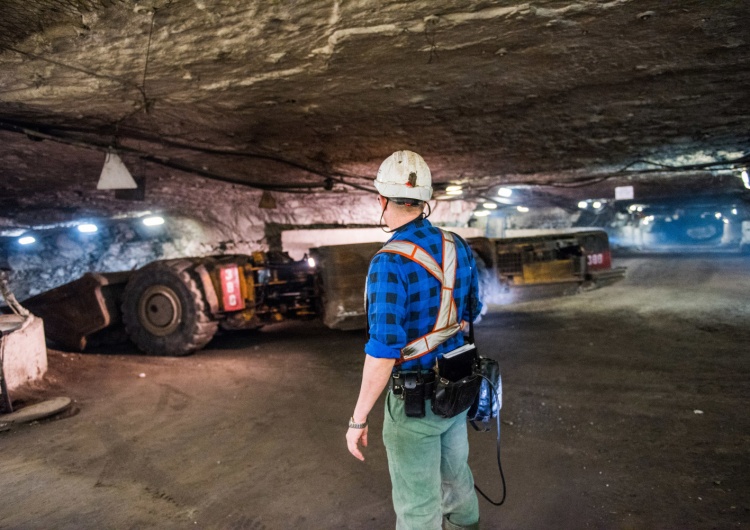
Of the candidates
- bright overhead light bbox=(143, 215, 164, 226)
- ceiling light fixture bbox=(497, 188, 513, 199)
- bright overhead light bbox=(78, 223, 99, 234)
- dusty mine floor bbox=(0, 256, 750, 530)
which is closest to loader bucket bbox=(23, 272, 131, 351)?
dusty mine floor bbox=(0, 256, 750, 530)

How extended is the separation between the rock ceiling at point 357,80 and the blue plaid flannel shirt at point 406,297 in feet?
5.62

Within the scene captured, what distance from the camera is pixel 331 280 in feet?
24.8

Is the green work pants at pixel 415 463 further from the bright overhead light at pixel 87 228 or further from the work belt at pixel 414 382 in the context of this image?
the bright overhead light at pixel 87 228

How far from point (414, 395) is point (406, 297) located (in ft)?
1.53

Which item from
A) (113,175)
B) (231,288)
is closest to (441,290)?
(113,175)

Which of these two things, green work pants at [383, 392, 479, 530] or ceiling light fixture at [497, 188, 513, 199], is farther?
ceiling light fixture at [497, 188, 513, 199]

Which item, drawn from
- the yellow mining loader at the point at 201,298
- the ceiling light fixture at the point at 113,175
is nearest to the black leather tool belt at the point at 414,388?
the ceiling light fixture at the point at 113,175

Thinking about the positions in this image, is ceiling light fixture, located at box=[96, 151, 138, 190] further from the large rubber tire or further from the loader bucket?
the loader bucket

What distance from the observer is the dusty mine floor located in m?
2.99

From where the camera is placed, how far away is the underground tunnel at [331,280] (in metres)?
3.07

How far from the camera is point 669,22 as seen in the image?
10.6 ft

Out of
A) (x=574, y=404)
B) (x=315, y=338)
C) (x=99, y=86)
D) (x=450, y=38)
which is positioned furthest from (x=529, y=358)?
(x=99, y=86)

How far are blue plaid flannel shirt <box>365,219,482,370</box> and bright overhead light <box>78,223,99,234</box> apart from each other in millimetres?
15176

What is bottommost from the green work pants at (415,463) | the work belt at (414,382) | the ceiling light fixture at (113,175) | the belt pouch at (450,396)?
the green work pants at (415,463)
